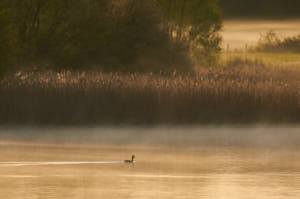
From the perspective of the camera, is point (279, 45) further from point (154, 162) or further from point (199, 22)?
point (154, 162)

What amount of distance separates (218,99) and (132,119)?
2.62 m

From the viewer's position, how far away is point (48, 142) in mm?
20734

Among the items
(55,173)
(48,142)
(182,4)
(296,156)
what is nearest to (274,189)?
(55,173)

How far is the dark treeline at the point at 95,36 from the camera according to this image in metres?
37.2

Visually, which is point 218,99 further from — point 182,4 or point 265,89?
point 182,4

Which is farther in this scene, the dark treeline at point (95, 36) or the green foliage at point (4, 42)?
the dark treeline at point (95, 36)

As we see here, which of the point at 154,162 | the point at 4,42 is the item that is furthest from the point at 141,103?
the point at 154,162

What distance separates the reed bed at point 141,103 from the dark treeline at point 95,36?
9.35 m

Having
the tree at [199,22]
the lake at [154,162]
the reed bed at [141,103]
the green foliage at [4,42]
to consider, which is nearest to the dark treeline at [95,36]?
the green foliage at [4,42]

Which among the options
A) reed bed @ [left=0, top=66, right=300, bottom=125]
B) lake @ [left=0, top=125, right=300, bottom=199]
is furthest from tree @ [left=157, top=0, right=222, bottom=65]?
lake @ [left=0, top=125, right=300, bottom=199]

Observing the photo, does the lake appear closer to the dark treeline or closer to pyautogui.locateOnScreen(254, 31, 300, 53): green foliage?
the dark treeline

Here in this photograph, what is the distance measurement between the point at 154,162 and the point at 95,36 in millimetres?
21146

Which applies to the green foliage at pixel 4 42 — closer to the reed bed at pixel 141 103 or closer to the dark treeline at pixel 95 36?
the reed bed at pixel 141 103

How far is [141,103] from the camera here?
87.5 feet
